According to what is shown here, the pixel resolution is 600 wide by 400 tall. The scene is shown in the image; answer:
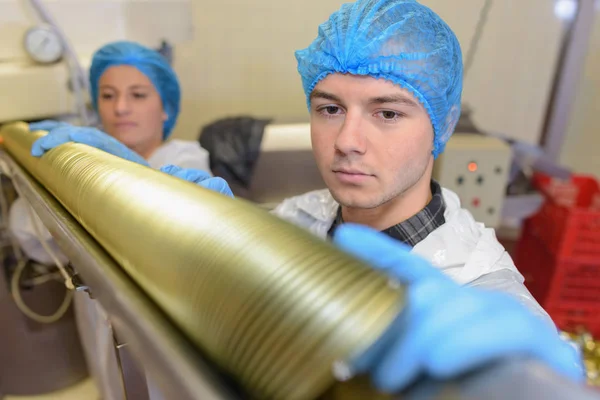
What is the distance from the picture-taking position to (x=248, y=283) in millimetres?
317

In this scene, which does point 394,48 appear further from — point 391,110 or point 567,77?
point 567,77

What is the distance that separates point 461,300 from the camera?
27 cm

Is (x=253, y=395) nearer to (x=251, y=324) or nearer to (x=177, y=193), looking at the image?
(x=251, y=324)

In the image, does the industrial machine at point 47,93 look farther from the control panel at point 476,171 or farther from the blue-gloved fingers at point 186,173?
the control panel at point 476,171

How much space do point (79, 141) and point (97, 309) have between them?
0.34 meters

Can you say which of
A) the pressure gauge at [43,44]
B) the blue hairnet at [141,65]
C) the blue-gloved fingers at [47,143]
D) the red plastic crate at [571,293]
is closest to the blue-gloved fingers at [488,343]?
the blue-gloved fingers at [47,143]

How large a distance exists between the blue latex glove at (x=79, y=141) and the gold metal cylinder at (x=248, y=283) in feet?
1.33

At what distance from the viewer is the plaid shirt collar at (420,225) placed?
0.87 m

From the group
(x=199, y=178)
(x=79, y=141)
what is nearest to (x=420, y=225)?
(x=199, y=178)

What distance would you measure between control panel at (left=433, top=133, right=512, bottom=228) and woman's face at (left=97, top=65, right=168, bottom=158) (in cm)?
103

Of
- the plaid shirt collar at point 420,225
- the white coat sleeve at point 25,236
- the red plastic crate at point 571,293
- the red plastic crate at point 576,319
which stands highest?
the plaid shirt collar at point 420,225

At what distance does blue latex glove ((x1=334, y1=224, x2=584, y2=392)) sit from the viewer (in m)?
0.24

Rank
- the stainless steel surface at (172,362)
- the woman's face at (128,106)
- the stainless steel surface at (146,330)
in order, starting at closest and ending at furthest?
the stainless steel surface at (172,362), the stainless steel surface at (146,330), the woman's face at (128,106)

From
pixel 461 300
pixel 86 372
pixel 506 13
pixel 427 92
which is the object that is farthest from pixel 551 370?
pixel 86 372
